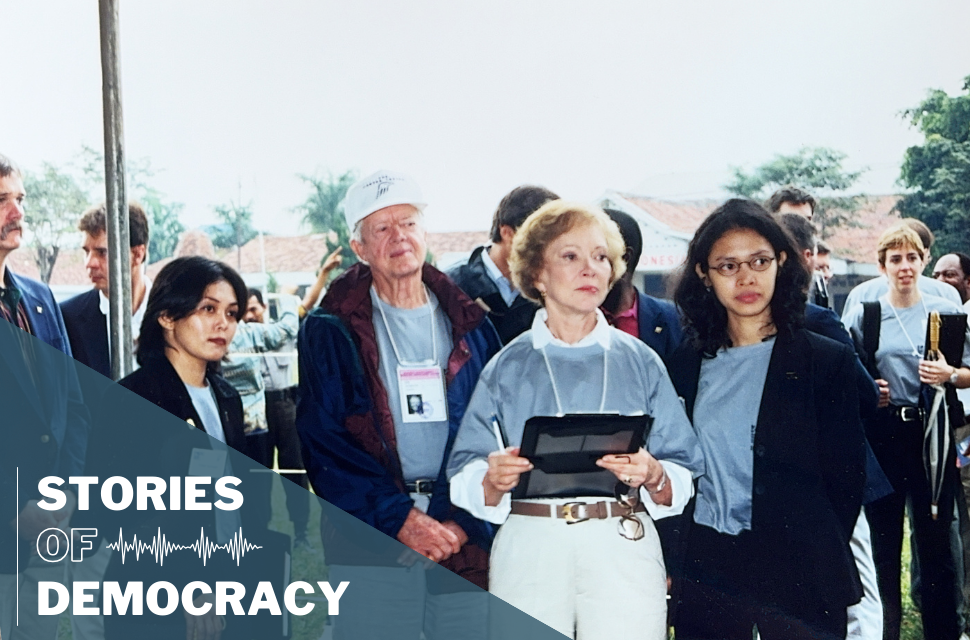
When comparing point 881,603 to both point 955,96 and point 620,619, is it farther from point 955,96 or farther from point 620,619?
point 955,96

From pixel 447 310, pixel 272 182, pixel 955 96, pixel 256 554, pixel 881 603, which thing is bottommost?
pixel 881 603

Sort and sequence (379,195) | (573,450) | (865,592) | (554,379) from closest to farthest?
(573,450) < (554,379) < (379,195) < (865,592)

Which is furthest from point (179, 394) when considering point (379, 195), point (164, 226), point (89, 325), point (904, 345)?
point (904, 345)

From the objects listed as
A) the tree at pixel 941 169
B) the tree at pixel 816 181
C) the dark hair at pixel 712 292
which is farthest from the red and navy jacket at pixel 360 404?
the tree at pixel 941 169

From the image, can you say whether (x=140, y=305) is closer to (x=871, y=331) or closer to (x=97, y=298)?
(x=97, y=298)

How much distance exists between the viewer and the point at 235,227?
2582mm

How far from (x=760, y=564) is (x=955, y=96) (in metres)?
1.45

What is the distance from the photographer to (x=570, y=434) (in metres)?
2.32

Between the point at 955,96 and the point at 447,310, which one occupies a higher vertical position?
the point at 955,96

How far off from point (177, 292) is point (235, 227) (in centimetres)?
24

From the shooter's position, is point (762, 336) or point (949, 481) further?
point (949, 481)

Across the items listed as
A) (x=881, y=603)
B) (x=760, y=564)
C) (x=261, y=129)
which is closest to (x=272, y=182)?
(x=261, y=129)

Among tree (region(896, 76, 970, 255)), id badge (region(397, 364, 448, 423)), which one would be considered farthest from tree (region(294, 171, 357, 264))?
tree (region(896, 76, 970, 255))

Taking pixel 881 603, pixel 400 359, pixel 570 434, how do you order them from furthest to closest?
1. pixel 881 603
2. pixel 400 359
3. pixel 570 434
